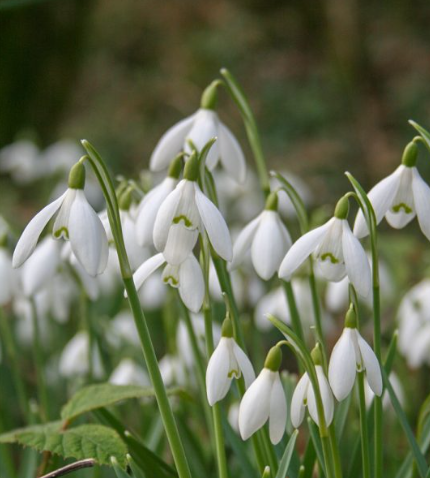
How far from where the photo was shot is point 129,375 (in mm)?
2031

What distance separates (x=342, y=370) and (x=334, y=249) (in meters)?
0.17

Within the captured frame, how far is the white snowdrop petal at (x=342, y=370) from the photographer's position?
1.07 metres

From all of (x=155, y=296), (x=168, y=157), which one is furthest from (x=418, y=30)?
(x=168, y=157)

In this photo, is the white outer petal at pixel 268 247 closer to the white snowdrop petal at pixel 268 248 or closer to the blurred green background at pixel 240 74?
the white snowdrop petal at pixel 268 248

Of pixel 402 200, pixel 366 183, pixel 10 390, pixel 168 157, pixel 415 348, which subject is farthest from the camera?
pixel 366 183

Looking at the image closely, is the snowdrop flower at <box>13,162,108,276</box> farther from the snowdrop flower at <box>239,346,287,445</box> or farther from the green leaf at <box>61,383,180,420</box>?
the green leaf at <box>61,383,180,420</box>

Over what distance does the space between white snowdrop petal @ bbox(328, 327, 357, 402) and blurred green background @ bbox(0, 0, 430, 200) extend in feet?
14.2

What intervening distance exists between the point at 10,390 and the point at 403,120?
3.91m

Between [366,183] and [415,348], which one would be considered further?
[366,183]

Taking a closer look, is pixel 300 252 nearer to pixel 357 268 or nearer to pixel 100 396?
pixel 357 268

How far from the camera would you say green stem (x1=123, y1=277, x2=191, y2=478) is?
3.50 feet

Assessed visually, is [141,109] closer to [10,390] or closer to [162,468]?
[10,390]

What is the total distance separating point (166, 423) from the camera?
1112 millimetres

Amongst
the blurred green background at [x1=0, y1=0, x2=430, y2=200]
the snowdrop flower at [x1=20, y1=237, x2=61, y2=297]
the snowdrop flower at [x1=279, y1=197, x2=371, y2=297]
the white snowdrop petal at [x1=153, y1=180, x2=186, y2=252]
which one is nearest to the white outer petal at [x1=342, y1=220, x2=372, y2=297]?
the snowdrop flower at [x1=279, y1=197, x2=371, y2=297]
